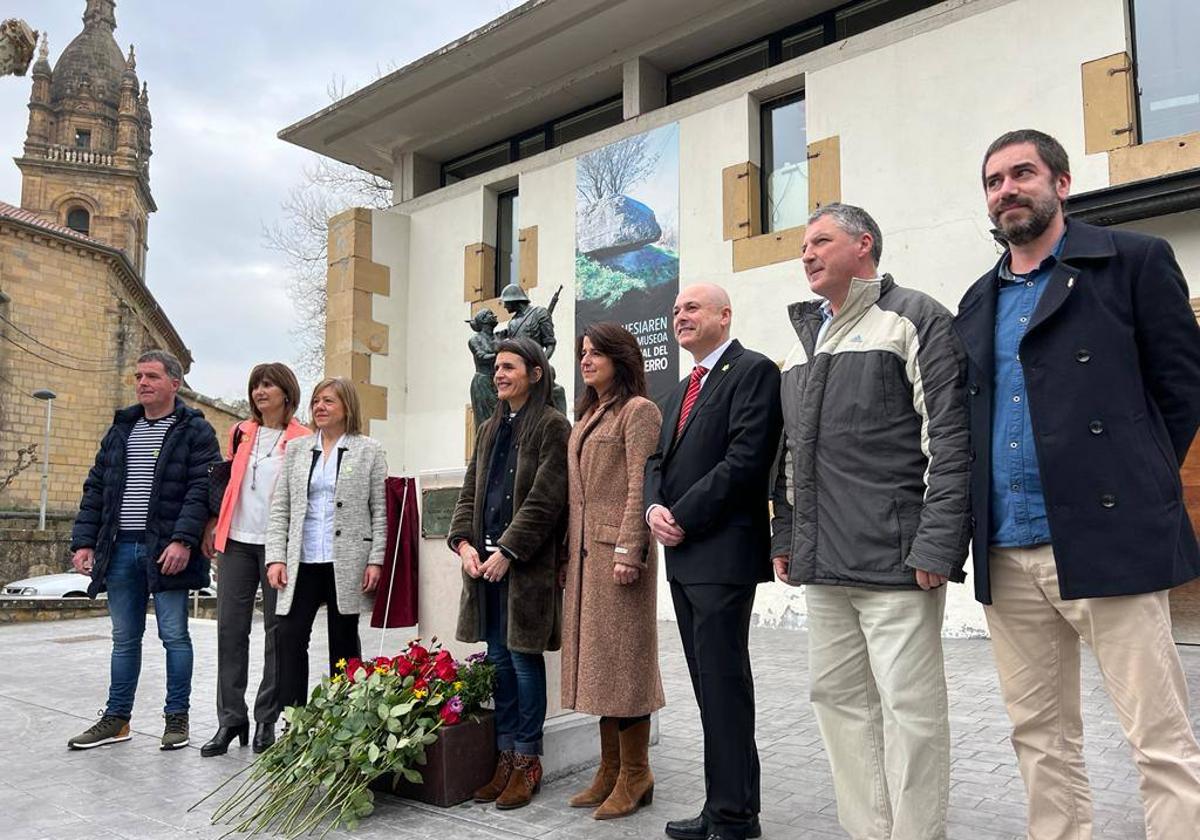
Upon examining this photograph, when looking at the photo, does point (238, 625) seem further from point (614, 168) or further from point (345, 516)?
point (614, 168)

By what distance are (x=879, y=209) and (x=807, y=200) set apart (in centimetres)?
95

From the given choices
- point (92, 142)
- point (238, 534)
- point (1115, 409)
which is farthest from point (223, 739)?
point (92, 142)

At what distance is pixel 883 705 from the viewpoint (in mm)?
2850

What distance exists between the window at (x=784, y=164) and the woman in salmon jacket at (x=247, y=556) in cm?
683

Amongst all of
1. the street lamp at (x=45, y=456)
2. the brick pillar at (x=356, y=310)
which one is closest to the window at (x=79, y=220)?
the street lamp at (x=45, y=456)

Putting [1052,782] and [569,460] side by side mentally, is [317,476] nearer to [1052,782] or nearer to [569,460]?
[569,460]

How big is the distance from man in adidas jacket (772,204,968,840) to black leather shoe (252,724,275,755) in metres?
3.04

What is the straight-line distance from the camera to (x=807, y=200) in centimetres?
998

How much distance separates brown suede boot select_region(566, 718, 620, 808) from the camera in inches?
150

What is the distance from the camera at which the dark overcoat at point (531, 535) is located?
12.7 feet

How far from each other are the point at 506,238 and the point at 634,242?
2.92 meters

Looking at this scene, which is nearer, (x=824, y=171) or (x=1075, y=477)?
(x=1075, y=477)

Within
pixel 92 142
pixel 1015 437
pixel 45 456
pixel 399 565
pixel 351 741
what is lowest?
pixel 351 741

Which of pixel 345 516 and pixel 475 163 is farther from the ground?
pixel 475 163
